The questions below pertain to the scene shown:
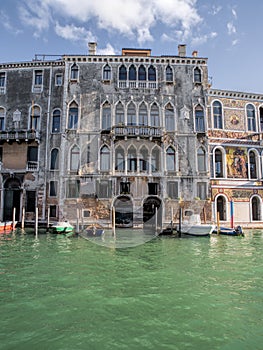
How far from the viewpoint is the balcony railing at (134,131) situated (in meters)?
13.8

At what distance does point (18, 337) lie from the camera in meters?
2.85

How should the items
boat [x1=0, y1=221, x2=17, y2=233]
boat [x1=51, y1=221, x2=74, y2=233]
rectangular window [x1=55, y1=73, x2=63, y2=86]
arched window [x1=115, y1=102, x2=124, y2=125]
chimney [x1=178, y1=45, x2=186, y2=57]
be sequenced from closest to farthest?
boat [x1=51, y1=221, x2=74, y2=233] → boat [x1=0, y1=221, x2=17, y2=233] → arched window [x1=115, y1=102, x2=124, y2=125] → rectangular window [x1=55, y1=73, x2=63, y2=86] → chimney [x1=178, y1=45, x2=186, y2=57]

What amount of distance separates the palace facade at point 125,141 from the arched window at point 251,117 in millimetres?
54

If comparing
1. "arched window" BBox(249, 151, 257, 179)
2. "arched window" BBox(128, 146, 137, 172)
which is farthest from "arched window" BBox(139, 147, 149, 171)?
"arched window" BBox(249, 151, 257, 179)

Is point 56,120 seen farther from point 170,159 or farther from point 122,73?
point 170,159

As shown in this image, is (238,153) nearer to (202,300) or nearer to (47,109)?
(47,109)

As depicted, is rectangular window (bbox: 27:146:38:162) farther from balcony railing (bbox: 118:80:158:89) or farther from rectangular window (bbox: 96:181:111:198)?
balcony railing (bbox: 118:80:158:89)

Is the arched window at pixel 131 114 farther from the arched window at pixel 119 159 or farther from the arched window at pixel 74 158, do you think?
the arched window at pixel 74 158

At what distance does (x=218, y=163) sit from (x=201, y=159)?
3.40ft

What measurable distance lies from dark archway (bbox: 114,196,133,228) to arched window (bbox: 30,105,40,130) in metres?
6.16

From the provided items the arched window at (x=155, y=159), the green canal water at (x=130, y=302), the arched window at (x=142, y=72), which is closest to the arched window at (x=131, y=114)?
the arched window at (x=142, y=72)

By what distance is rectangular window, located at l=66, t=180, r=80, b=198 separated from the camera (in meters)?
13.7

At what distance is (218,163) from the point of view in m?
14.4

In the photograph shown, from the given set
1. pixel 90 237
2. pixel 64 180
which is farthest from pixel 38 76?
pixel 90 237
